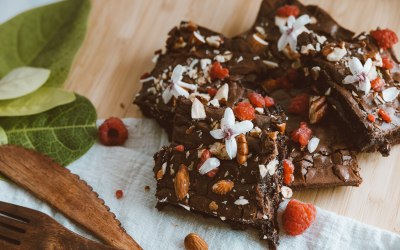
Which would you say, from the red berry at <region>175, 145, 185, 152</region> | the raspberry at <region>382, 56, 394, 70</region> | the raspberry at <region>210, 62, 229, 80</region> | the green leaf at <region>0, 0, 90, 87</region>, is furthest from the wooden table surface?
the red berry at <region>175, 145, 185, 152</region>

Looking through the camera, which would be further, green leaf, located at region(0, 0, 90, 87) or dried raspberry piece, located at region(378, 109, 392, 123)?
green leaf, located at region(0, 0, 90, 87)

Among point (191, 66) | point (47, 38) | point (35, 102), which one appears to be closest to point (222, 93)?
point (191, 66)

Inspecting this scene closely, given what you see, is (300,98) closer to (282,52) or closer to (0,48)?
(282,52)

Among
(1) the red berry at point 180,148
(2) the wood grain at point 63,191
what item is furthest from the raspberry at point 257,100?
(2) the wood grain at point 63,191

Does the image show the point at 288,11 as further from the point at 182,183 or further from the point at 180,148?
the point at 182,183

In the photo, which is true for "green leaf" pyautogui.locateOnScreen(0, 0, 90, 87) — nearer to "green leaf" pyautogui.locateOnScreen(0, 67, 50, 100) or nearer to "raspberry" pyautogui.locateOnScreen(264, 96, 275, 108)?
"green leaf" pyautogui.locateOnScreen(0, 67, 50, 100)

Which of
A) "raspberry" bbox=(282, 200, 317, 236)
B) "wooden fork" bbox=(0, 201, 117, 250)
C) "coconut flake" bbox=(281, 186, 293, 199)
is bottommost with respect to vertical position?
"wooden fork" bbox=(0, 201, 117, 250)
